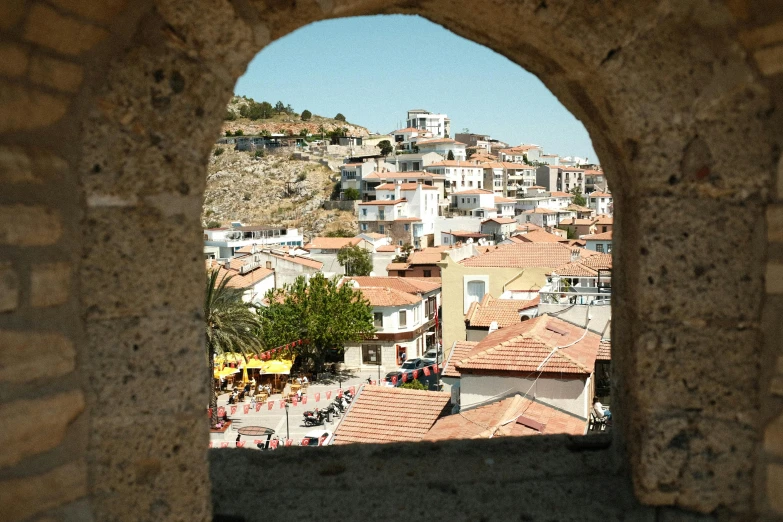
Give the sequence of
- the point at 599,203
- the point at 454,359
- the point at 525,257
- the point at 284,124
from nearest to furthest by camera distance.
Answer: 1. the point at 454,359
2. the point at 525,257
3. the point at 599,203
4. the point at 284,124

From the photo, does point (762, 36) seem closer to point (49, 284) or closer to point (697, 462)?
point (697, 462)

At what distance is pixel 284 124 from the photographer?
309 ft

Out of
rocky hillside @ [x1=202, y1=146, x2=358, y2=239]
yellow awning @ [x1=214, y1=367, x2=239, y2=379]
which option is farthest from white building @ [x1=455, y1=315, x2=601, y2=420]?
rocky hillside @ [x1=202, y1=146, x2=358, y2=239]

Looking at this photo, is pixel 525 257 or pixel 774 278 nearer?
pixel 774 278

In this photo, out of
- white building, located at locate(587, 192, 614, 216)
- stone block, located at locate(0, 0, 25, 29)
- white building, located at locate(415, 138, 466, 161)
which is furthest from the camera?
white building, located at locate(587, 192, 614, 216)

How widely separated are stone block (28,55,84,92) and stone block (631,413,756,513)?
1.84 metres

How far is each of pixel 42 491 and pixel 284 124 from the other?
314 feet

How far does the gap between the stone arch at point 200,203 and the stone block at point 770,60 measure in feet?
0.04

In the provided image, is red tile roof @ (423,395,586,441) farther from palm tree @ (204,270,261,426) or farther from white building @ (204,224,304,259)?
white building @ (204,224,304,259)

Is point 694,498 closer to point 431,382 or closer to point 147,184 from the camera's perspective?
point 147,184

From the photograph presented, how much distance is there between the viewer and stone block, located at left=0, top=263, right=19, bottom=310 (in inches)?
60.7

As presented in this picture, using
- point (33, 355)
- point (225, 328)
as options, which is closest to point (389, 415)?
point (225, 328)

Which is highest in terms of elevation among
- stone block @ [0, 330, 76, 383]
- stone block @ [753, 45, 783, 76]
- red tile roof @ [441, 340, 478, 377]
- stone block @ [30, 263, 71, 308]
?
stone block @ [753, 45, 783, 76]

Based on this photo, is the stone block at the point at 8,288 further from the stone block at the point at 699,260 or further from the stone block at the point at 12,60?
the stone block at the point at 699,260
